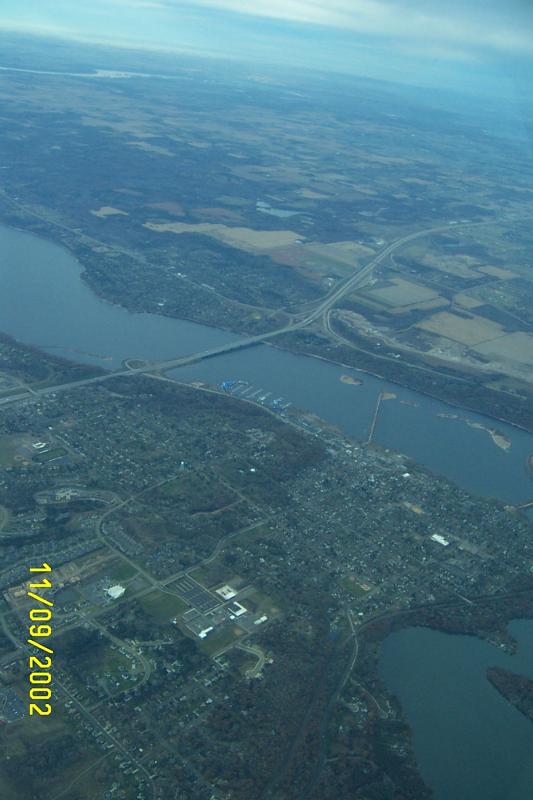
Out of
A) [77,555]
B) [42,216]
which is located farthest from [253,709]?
[42,216]

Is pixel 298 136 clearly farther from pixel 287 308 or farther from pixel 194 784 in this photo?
pixel 194 784

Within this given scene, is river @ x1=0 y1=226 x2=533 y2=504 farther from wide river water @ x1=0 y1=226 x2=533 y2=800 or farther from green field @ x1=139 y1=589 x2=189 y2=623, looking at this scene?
green field @ x1=139 y1=589 x2=189 y2=623

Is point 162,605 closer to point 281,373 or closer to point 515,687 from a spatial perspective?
point 515,687

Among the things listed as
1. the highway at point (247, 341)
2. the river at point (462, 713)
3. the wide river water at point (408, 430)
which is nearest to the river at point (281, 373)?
the wide river water at point (408, 430)

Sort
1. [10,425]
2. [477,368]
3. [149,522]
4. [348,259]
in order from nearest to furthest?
[149,522]
[10,425]
[477,368]
[348,259]
